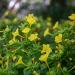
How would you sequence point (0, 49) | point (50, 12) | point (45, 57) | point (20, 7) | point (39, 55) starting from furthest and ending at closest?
point (20, 7) < point (50, 12) < point (0, 49) < point (39, 55) < point (45, 57)

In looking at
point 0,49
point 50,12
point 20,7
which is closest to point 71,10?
point 50,12

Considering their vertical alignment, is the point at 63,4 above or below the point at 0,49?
above

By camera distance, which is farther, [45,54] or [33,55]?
[33,55]

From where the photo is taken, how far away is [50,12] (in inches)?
413

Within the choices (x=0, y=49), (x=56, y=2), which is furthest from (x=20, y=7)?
(x=0, y=49)

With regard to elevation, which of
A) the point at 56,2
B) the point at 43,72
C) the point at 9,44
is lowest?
the point at 43,72

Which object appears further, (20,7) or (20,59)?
(20,7)

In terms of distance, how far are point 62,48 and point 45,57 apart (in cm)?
23

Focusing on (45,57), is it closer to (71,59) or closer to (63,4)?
(71,59)

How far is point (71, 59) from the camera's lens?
243cm

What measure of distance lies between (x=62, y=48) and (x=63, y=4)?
922cm

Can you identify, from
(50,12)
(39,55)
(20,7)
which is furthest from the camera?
(20,7)

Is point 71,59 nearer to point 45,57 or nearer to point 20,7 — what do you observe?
point 45,57

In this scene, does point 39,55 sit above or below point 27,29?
below
